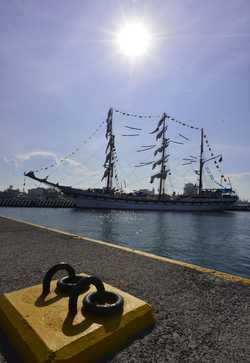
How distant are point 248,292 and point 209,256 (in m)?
11.0

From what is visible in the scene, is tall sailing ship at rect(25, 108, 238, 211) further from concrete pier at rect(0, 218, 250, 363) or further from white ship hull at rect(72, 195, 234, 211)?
concrete pier at rect(0, 218, 250, 363)

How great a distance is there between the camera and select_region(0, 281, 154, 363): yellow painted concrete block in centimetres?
223

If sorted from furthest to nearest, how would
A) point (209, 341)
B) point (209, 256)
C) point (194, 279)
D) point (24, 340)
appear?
point (209, 256) < point (194, 279) < point (209, 341) < point (24, 340)

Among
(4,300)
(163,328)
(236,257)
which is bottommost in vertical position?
(236,257)

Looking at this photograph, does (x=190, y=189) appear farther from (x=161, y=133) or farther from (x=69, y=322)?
(x=69, y=322)

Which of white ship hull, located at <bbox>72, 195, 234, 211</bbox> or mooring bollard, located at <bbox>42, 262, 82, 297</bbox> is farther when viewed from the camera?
white ship hull, located at <bbox>72, 195, 234, 211</bbox>

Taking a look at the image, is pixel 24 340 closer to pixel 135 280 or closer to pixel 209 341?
Answer: pixel 209 341

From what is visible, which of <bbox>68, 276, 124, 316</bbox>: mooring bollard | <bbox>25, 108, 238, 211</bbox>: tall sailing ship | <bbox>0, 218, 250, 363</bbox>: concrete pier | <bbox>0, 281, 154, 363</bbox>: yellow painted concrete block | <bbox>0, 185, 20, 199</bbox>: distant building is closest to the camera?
<bbox>0, 281, 154, 363</bbox>: yellow painted concrete block

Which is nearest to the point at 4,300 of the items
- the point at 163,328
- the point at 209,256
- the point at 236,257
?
the point at 163,328

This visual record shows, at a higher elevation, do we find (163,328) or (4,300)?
(4,300)

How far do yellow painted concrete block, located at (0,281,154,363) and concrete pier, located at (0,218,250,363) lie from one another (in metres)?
0.13

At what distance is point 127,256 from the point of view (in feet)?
20.2

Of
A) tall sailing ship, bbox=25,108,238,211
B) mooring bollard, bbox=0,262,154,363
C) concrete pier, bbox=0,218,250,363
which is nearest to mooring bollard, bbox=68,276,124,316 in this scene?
mooring bollard, bbox=0,262,154,363

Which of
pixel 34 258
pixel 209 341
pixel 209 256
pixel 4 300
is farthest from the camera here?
pixel 209 256
